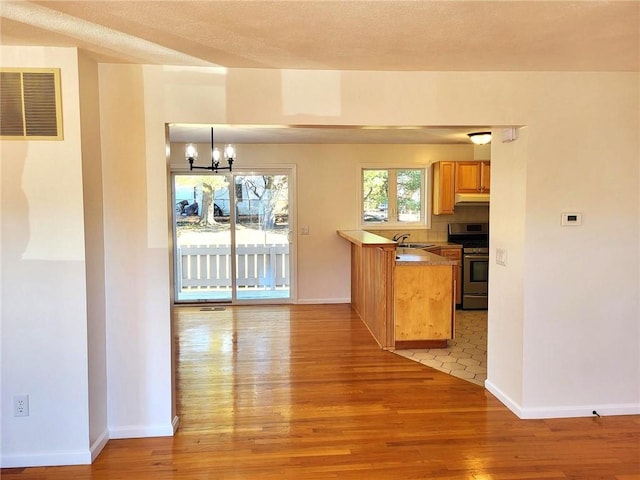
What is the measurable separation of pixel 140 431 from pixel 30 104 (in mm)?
1993

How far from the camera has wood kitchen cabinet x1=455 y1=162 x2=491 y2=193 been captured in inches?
258

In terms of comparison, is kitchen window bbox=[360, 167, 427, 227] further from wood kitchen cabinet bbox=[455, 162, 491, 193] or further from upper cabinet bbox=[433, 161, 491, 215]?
wood kitchen cabinet bbox=[455, 162, 491, 193]

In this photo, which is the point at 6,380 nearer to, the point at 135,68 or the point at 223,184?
the point at 135,68

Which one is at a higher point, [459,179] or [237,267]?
[459,179]

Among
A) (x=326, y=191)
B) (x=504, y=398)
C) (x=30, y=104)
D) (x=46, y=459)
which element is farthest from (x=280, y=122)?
(x=326, y=191)

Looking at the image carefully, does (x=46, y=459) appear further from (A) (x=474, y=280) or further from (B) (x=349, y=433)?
(A) (x=474, y=280)

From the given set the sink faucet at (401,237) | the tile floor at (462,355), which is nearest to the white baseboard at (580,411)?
the tile floor at (462,355)

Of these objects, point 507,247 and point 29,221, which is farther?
point 507,247

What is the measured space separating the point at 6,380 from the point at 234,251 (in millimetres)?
4304

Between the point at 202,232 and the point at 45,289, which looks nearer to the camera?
the point at 45,289

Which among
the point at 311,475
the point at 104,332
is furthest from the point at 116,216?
the point at 311,475

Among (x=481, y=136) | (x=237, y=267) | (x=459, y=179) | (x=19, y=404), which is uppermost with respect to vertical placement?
(x=481, y=136)

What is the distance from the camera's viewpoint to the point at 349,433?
2.91m

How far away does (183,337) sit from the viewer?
199 inches
